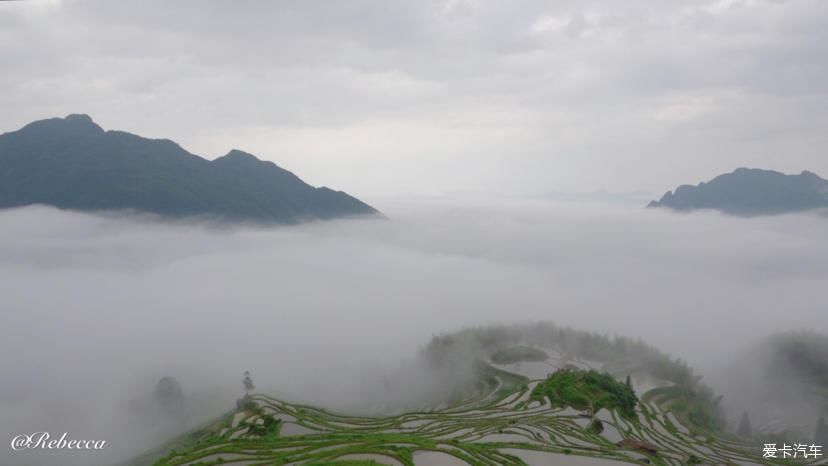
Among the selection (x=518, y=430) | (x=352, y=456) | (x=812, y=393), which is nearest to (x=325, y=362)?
(x=518, y=430)

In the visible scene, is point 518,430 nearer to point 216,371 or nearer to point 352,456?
point 352,456

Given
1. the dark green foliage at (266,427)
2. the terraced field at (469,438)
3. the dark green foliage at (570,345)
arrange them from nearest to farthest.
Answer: the terraced field at (469,438)
the dark green foliage at (266,427)
the dark green foliage at (570,345)

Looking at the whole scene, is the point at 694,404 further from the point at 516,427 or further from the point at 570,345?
the point at 516,427

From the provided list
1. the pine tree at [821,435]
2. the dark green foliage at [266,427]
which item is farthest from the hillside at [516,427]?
the pine tree at [821,435]

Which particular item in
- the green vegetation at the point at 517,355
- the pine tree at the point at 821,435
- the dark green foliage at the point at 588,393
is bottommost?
the pine tree at the point at 821,435

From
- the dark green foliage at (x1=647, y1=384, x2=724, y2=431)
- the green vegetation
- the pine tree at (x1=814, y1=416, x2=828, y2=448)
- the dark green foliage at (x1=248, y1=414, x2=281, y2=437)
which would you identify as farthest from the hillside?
the pine tree at (x1=814, y1=416, x2=828, y2=448)

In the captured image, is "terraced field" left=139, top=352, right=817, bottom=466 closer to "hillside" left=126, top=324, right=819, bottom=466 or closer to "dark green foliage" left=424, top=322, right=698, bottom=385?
"hillside" left=126, top=324, right=819, bottom=466

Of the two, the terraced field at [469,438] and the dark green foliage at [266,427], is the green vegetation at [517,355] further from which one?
the dark green foliage at [266,427]
